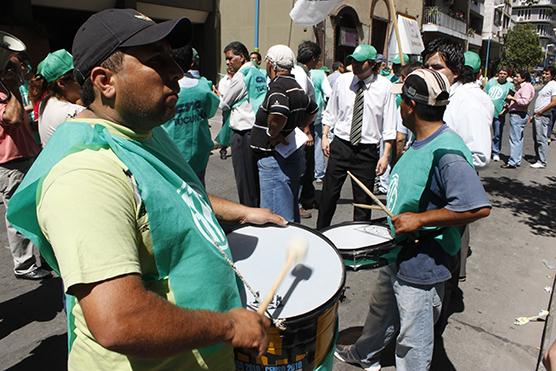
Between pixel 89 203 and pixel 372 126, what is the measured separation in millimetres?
3728

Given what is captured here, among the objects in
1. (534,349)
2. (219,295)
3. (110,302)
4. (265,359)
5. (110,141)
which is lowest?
(534,349)

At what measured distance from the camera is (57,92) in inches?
129

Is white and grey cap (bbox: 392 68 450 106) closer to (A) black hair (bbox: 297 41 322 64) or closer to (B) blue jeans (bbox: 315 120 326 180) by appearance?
(A) black hair (bbox: 297 41 322 64)

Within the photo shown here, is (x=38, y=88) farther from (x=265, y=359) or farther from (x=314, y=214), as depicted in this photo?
(x=314, y=214)

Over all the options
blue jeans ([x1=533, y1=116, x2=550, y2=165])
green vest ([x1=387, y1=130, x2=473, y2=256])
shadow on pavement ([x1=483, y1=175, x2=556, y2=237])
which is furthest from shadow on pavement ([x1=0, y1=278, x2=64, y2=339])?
blue jeans ([x1=533, y1=116, x2=550, y2=165])

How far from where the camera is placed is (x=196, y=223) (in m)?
1.23

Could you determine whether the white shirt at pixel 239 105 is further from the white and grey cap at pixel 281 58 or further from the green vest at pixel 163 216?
the green vest at pixel 163 216

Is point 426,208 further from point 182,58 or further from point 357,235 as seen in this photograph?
point 182,58

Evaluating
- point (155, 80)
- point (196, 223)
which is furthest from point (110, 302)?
point (155, 80)

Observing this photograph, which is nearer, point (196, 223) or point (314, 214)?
point (196, 223)

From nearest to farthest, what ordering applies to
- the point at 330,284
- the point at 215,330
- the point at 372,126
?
the point at 215,330 < the point at 330,284 < the point at 372,126

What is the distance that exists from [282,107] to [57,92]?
5.58 feet

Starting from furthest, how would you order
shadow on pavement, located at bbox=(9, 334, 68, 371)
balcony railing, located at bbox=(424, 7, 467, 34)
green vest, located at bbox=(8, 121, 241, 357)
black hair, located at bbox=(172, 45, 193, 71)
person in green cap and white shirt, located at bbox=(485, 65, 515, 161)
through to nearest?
balcony railing, located at bbox=(424, 7, 467, 34) → person in green cap and white shirt, located at bbox=(485, 65, 515, 161) → shadow on pavement, located at bbox=(9, 334, 68, 371) → black hair, located at bbox=(172, 45, 193, 71) → green vest, located at bbox=(8, 121, 241, 357)

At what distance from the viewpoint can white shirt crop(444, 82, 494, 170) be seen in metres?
3.29
